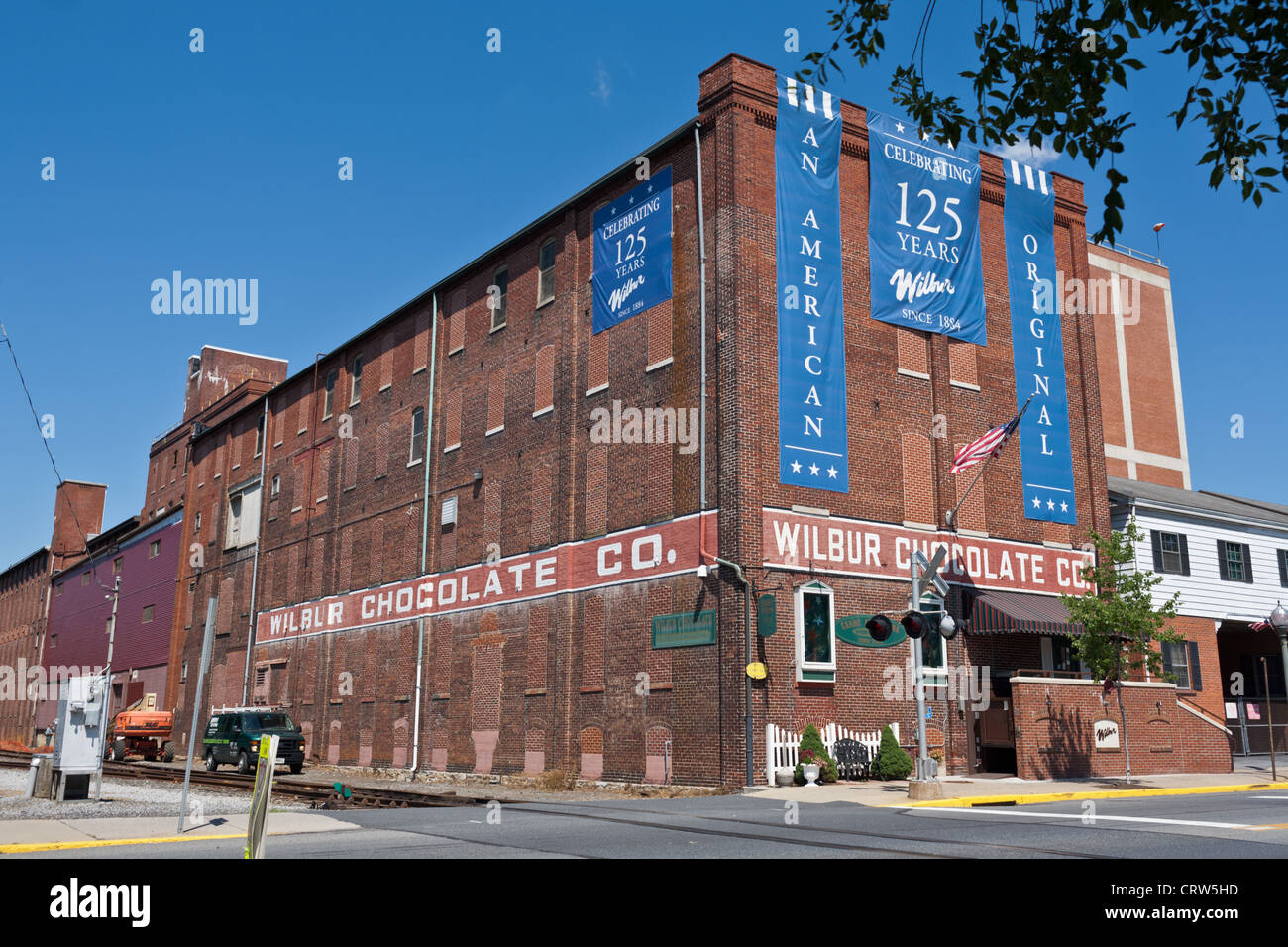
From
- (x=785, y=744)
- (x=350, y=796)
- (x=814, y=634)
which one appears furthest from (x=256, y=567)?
(x=785, y=744)

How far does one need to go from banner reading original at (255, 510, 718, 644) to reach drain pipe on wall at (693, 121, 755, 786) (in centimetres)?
25

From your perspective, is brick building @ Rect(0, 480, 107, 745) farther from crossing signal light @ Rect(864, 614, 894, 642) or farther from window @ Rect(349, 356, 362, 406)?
crossing signal light @ Rect(864, 614, 894, 642)

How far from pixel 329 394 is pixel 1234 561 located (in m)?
34.8

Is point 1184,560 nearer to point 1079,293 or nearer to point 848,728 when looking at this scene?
point 1079,293

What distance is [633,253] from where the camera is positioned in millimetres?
29344

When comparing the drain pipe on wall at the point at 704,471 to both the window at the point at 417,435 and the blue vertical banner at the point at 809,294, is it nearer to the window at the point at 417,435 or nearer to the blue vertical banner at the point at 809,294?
the blue vertical banner at the point at 809,294

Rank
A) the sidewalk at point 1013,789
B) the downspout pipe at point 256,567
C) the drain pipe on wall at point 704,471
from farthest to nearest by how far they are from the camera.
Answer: the downspout pipe at point 256,567 < the drain pipe on wall at point 704,471 < the sidewalk at point 1013,789

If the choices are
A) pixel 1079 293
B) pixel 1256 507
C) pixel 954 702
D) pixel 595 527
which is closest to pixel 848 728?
pixel 954 702

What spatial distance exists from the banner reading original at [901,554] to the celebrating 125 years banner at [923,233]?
5.59 meters

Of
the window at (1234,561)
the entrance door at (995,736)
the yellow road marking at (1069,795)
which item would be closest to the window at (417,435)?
the entrance door at (995,736)

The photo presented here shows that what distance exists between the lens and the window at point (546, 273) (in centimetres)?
3306

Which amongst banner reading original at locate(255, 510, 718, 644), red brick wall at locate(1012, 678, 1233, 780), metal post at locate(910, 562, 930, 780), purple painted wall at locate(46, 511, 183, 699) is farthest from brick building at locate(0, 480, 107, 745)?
metal post at locate(910, 562, 930, 780)
